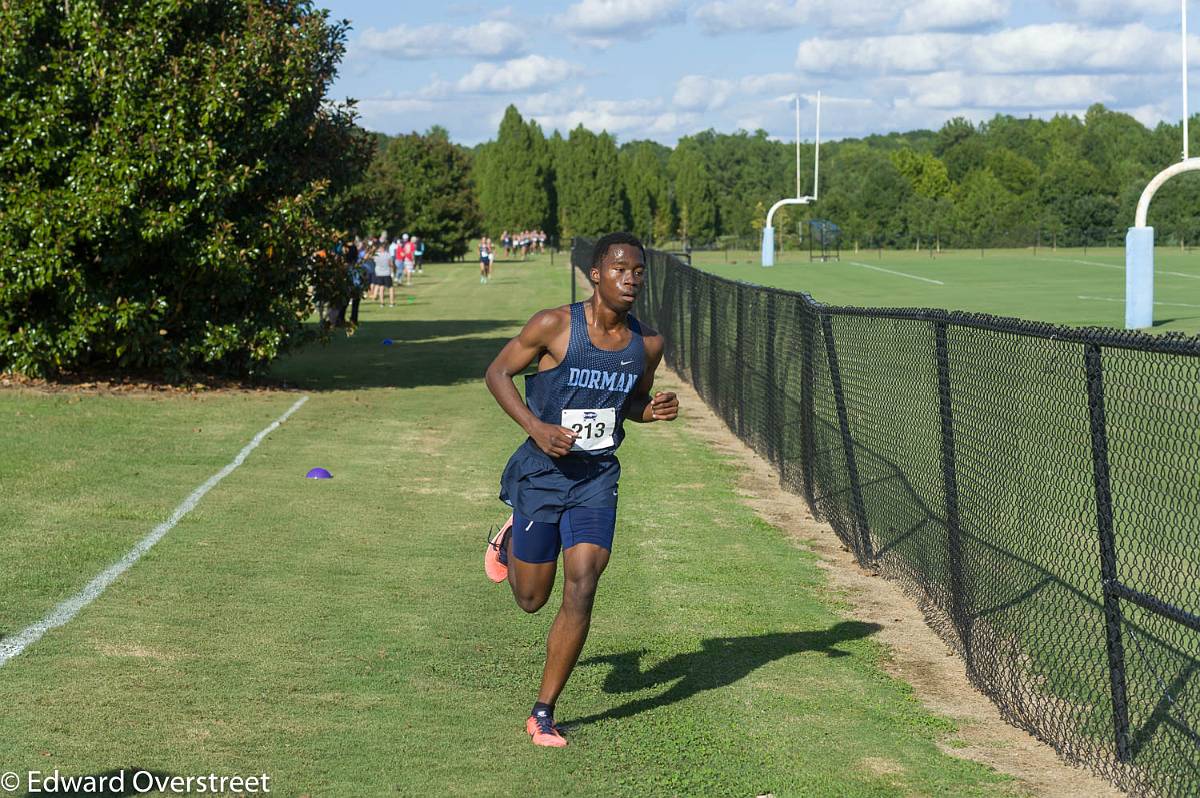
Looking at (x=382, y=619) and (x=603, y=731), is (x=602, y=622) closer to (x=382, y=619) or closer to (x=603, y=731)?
(x=382, y=619)

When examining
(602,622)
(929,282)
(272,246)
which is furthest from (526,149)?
(602,622)

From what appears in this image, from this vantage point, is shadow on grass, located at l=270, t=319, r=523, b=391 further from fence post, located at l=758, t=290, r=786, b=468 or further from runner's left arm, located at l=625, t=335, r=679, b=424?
runner's left arm, located at l=625, t=335, r=679, b=424

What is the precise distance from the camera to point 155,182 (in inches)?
731

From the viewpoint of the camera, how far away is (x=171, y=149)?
1839 centimetres

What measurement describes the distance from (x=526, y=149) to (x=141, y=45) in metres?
97.5

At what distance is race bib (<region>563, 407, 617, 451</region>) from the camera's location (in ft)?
20.5

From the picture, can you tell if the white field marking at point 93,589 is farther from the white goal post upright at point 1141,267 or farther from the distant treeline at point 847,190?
the distant treeline at point 847,190

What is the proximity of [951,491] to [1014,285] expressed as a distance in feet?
141

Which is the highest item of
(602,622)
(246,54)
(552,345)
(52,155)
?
(246,54)

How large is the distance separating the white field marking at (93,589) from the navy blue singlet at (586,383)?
2.96m

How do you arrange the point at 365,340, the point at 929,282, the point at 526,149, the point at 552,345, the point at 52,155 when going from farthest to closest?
the point at 526,149
the point at 929,282
the point at 365,340
the point at 52,155
the point at 552,345

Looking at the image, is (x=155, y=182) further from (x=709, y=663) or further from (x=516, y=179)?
(x=516, y=179)

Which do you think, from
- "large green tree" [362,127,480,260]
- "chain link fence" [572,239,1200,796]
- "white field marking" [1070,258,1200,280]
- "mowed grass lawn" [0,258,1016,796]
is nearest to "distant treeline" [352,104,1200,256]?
"large green tree" [362,127,480,260]

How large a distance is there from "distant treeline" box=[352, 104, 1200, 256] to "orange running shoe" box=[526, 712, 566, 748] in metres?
72.5
